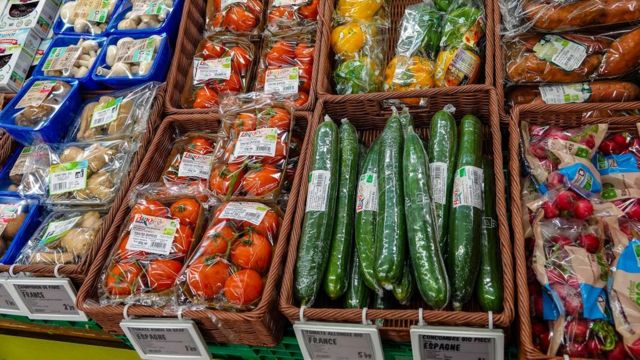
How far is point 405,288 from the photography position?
3.82 ft

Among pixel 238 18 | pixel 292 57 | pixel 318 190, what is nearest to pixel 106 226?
pixel 318 190

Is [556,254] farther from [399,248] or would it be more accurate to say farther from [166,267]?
[166,267]

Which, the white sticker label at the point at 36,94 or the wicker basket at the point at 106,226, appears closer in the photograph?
the wicker basket at the point at 106,226

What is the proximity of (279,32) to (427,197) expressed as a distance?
107 cm

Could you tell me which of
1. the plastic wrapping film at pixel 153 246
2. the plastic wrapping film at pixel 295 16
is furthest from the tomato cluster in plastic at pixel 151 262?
the plastic wrapping film at pixel 295 16

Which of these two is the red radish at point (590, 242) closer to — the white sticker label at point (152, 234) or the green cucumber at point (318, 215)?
the green cucumber at point (318, 215)

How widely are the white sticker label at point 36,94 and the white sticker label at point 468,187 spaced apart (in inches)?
64.4

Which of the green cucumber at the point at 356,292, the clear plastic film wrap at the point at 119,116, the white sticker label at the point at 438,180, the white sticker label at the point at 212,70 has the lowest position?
the green cucumber at the point at 356,292

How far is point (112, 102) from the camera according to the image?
6.13 ft

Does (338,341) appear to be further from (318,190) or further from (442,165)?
(442,165)

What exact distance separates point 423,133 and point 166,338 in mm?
1024

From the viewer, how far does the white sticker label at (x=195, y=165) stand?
163 cm

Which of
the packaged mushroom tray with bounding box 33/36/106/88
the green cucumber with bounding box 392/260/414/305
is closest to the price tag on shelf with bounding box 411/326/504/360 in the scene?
the green cucumber with bounding box 392/260/414/305

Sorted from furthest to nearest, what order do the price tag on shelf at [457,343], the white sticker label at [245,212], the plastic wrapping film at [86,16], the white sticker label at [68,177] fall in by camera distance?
the plastic wrapping film at [86,16] < the white sticker label at [68,177] < the white sticker label at [245,212] < the price tag on shelf at [457,343]
